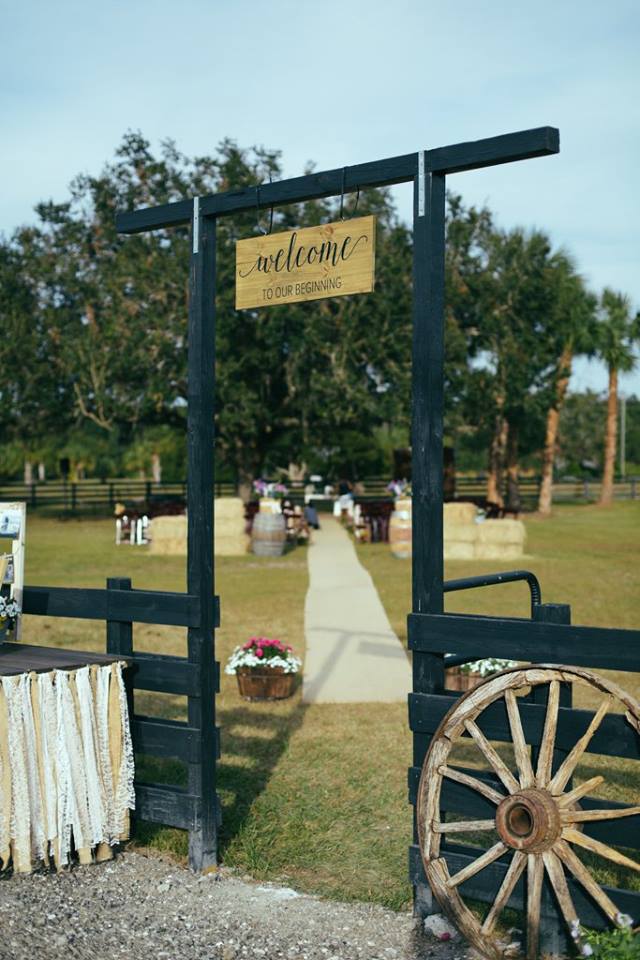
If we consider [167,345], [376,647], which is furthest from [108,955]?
[167,345]

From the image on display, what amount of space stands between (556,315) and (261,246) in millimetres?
30697

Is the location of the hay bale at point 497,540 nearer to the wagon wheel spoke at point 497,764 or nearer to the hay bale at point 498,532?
the hay bale at point 498,532

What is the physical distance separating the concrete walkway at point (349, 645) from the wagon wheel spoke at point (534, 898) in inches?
204

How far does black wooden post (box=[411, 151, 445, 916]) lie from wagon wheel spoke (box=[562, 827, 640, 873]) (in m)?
0.83

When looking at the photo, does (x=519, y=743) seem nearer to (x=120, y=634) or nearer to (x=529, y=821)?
(x=529, y=821)

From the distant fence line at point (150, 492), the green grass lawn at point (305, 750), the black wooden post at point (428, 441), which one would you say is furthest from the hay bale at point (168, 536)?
the black wooden post at point (428, 441)

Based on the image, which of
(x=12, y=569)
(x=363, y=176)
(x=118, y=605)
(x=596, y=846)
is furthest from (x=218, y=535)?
(x=596, y=846)

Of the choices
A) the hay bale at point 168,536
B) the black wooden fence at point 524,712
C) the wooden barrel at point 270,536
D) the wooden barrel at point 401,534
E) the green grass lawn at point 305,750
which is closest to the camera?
the black wooden fence at point 524,712

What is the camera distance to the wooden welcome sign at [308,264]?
4.85 meters

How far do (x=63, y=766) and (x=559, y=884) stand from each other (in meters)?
2.28

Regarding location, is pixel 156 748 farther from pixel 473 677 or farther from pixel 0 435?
pixel 0 435

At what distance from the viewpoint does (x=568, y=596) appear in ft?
52.1

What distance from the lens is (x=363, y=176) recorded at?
4922 mm

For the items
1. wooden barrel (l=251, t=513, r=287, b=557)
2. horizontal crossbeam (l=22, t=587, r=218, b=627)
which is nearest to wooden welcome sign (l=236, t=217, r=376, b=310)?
horizontal crossbeam (l=22, t=587, r=218, b=627)
